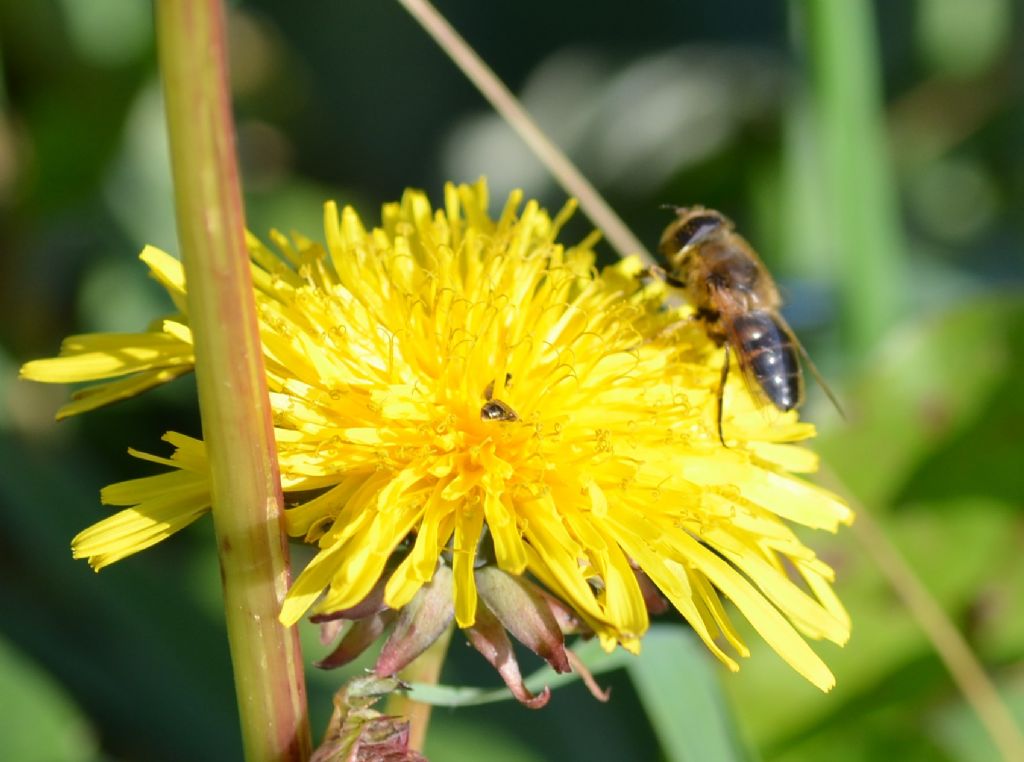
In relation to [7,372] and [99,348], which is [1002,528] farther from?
[7,372]

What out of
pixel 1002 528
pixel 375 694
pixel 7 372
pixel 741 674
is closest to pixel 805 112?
pixel 1002 528

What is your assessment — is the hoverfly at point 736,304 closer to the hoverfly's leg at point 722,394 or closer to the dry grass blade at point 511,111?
the hoverfly's leg at point 722,394

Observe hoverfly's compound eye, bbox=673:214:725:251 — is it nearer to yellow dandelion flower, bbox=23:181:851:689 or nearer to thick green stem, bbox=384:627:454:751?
yellow dandelion flower, bbox=23:181:851:689

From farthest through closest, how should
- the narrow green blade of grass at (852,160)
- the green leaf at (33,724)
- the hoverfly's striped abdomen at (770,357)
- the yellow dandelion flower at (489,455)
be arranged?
the narrow green blade of grass at (852,160)
the green leaf at (33,724)
the hoverfly's striped abdomen at (770,357)
the yellow dandelion flower at (489,455)

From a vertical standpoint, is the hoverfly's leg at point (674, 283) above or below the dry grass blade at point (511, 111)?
below

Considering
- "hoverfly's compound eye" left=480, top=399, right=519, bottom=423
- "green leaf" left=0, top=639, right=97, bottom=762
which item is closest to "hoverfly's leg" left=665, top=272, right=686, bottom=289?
"hoverfly's compound eye" left=480, top=399, right=519, bottom=423

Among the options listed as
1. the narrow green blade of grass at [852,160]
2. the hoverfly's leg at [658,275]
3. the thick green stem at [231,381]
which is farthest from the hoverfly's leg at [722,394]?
the narrow green blade of grass at [852,160]
